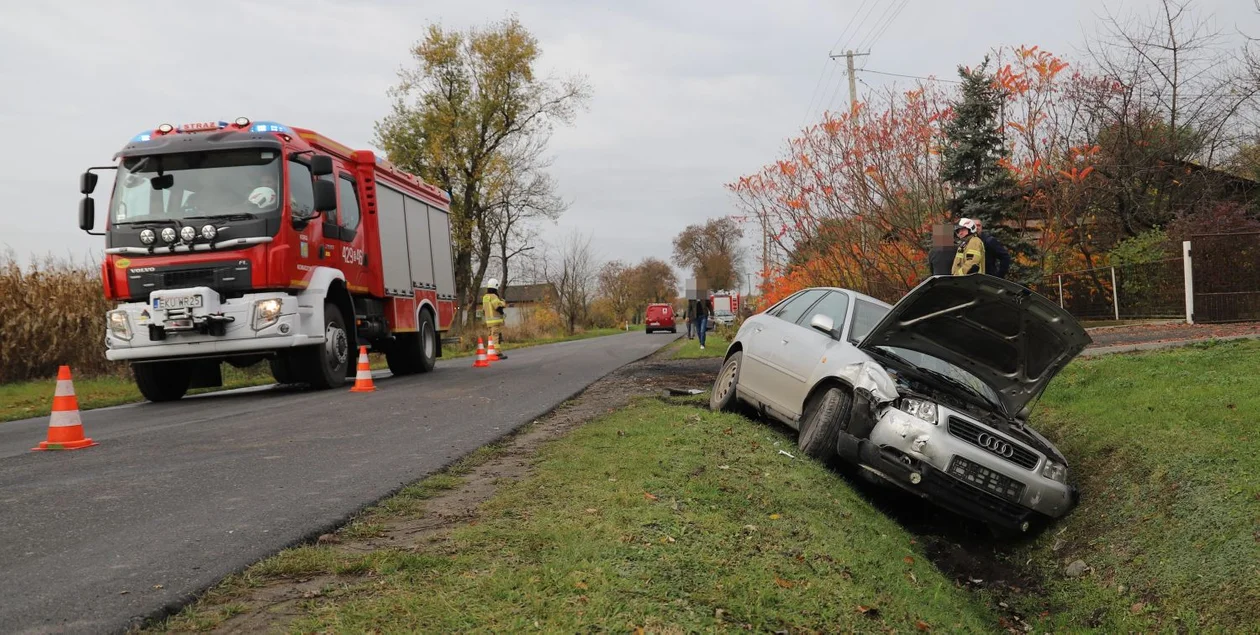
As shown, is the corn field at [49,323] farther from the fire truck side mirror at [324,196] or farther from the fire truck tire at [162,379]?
the fire truck side mirror at [324,196]

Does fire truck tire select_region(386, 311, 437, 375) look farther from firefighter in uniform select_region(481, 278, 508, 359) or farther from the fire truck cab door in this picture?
firefighter in uniform select_region(481, 278, 508, 359)

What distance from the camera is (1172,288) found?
55.6ft

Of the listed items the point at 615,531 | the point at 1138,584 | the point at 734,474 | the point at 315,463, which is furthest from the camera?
the point at 315,463

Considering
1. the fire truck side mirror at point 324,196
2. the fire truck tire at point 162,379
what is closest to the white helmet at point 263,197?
the fire truck side mirror at point 324,196

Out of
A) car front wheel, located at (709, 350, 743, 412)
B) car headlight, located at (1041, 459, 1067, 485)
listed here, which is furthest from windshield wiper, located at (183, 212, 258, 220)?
car headlight, located at (1041, 459, 1067, 485)

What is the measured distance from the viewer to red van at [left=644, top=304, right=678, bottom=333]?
2119 inches

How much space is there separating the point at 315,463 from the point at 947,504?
4258 mm

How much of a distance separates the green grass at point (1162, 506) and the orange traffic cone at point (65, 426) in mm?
7165

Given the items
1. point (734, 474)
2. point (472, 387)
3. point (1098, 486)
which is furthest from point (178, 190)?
point (1098, 486)

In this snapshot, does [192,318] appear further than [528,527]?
Yes

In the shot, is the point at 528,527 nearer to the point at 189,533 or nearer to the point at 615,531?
the point at 615,531

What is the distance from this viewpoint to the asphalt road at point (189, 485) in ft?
11.2

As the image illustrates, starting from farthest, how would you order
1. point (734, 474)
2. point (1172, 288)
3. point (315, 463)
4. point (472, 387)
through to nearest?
point (1172, 288), point (472, 387), point (315, 463), point (734, 474)

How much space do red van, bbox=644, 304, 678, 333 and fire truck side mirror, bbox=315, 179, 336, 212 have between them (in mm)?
42654
